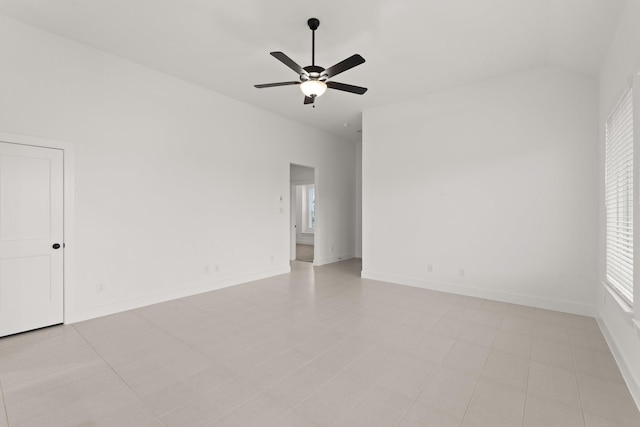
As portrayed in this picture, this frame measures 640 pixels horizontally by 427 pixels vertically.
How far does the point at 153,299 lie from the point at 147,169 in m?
1.85

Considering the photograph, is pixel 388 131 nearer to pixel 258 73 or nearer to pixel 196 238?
pixel 258 73

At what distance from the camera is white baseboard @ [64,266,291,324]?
3.51 metres

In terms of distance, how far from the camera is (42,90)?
10.7ft

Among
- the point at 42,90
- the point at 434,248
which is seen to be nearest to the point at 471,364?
the point at 434,248

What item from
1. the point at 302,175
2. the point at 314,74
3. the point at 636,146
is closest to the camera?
the point at 636,146

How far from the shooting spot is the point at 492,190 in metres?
4.34

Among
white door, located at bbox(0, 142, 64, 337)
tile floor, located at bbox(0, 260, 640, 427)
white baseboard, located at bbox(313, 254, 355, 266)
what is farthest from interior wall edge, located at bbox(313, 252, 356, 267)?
white door, located at bbox(0, 142, 64, 337)

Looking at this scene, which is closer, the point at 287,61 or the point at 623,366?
the point at 623,366

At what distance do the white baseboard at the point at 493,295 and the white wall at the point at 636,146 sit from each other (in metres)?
0.28

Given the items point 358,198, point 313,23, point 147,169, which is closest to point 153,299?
point 147,169

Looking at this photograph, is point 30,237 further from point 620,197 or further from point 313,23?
point 620,197

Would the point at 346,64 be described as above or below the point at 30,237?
above

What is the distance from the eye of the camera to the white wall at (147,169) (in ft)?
10.8

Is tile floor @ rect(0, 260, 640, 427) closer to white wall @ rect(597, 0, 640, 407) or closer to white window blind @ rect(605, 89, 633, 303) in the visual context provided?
white wall @ rect(597, 0, 640, 407)
